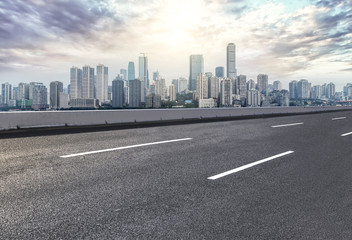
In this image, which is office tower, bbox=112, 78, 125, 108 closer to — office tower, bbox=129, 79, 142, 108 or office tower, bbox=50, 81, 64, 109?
office tower, bbox=129, 79, 142, 108

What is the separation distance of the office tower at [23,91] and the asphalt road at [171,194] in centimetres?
17100

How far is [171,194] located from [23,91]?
184m

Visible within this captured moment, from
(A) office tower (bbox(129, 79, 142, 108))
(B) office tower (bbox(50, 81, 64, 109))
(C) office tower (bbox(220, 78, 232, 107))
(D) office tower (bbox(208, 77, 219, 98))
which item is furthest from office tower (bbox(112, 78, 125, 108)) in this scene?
(C) office tower (bbox(220, 78, 232, 107))

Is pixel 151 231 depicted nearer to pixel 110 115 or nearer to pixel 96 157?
pixel 96 157

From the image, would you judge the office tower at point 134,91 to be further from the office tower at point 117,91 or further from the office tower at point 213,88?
the office tower at point 213,88

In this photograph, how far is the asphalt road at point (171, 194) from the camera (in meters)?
2.90

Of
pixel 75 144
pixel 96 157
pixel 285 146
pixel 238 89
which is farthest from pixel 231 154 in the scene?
pixel 238 89

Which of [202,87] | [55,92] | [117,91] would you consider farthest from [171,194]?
[202,87]

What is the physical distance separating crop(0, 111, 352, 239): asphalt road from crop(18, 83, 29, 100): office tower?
561ft

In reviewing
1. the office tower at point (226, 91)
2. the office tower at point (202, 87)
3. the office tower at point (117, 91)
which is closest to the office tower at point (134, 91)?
the office tower at point (117, 91)

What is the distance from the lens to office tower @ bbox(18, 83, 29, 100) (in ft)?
521

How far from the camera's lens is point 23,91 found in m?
163

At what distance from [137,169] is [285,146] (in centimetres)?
532

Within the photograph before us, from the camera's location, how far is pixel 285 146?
8.63m
